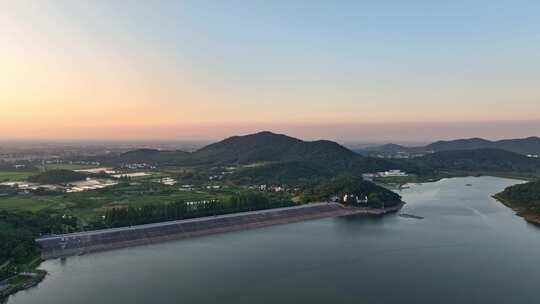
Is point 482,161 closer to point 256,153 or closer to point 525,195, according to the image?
point 256,153

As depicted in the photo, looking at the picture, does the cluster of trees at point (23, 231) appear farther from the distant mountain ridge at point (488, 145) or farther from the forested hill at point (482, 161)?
the distant mountain ridge at point (488, 145)

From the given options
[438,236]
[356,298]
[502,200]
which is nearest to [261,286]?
[356,298]

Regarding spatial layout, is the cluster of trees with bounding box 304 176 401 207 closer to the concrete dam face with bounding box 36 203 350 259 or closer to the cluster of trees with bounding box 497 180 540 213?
the concrete dam face with bounding box 36 203 350 259

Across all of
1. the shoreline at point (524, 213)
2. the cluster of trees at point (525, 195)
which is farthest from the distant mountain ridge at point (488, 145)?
the shoreline at point (524, 213)

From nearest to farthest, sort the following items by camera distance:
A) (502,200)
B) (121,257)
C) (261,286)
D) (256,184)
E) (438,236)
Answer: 1. (261,286)
2. (121,257)
3. (438,236)
4. (502,200)
5. (256,184)

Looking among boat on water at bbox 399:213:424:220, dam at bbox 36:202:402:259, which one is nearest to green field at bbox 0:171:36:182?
dam at bbox 36:202:402:259

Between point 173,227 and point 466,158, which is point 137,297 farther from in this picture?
point 466,158
